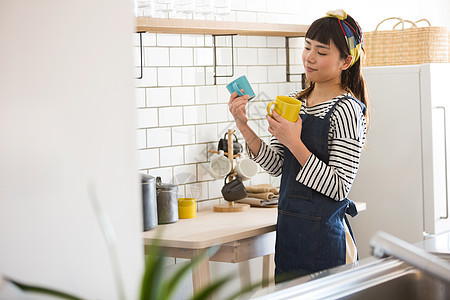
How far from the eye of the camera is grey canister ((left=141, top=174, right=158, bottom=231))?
2973 mm

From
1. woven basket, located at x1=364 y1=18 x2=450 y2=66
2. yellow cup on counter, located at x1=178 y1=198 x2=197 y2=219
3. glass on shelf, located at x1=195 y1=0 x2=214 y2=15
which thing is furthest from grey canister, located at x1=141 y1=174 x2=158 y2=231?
woven basket, located at x1=364 y1=18 x2=450 y2=66

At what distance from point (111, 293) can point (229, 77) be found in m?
2.67

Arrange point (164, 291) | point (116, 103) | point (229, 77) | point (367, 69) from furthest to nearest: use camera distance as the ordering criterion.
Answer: point (367, 69)
point (229, 77)
point (116, 103)
point (164, 291)

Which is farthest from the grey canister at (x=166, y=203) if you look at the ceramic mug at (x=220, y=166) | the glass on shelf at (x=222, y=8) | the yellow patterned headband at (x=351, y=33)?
the yellow patterned headband at (x=351, y=33)

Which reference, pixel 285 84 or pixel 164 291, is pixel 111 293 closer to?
pixel 164 291

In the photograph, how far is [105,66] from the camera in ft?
3.81

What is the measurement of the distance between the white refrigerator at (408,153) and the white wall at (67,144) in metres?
2.96

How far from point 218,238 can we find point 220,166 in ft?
2.81

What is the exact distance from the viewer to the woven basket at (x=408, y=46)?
4.02m

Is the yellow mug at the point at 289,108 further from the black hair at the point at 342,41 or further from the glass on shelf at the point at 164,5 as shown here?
the glass on shelf at the point at 164,5

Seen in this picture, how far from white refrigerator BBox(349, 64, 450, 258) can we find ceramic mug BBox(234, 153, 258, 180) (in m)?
0.89

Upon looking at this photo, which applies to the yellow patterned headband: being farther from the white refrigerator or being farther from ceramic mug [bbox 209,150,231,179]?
the white refrigerator

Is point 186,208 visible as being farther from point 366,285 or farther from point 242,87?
point 366,285

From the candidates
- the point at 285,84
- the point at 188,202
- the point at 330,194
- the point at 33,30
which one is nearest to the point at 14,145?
the point at 33,30
